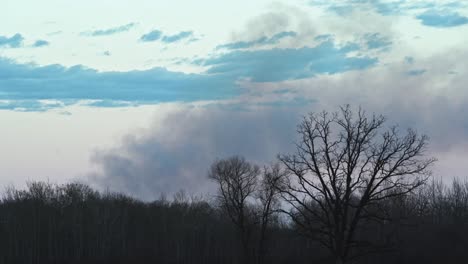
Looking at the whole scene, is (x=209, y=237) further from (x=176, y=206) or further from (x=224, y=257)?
(x=176, y=206)

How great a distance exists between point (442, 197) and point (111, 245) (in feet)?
192

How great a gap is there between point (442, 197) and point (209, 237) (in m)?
42.0

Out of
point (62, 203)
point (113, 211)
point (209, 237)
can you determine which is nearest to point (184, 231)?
point (209, 237)

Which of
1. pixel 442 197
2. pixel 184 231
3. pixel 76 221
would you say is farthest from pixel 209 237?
pixel 442 197

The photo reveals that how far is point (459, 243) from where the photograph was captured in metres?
95.0

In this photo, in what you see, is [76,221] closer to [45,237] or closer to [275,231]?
[45,237]

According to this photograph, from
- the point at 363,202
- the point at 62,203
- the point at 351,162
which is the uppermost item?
the point at 62,203

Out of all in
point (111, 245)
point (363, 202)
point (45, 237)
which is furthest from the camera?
point (111, 245)

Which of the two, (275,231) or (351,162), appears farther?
(275,231)

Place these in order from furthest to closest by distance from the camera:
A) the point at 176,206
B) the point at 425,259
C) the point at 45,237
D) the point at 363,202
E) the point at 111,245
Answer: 1. the point at 176,206
2. the point at 111,245
3. the point at 45,237
4. the point at 425,259
5. the point at 363,202

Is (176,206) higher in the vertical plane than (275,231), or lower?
higher

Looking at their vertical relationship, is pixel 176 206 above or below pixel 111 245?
above

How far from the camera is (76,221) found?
378 feet

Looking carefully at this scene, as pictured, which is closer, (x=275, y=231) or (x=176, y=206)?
(x=275, y=231)
